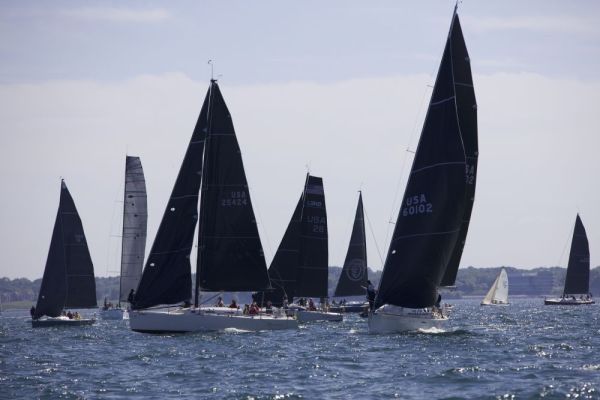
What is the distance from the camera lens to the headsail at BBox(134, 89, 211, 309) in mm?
47281

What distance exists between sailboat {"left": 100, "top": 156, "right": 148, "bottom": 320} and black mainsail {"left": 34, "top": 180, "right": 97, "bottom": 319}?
24.0ft

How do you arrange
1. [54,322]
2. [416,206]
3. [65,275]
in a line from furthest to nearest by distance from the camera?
[65,275] < [54,322] < [416,206]

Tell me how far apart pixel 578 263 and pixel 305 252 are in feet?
187

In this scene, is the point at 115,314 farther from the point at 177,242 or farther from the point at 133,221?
the point at 177,242

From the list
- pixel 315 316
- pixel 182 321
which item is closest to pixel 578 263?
pixel 315 316

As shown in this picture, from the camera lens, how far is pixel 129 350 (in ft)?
133

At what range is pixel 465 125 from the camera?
161 ft

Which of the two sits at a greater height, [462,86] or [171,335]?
[462,86]

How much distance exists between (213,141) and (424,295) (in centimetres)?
1244

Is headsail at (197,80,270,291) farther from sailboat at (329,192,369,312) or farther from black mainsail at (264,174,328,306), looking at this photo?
sailboat at (329,192,369,312)

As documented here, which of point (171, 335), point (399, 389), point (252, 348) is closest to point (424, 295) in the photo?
point (252, 348)

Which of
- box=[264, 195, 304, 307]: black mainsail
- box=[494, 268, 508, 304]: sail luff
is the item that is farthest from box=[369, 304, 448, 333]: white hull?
box=[494, 268, 508, 304]: sail luff

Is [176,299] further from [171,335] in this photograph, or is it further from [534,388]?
[534,388]

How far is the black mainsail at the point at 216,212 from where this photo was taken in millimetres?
48344
